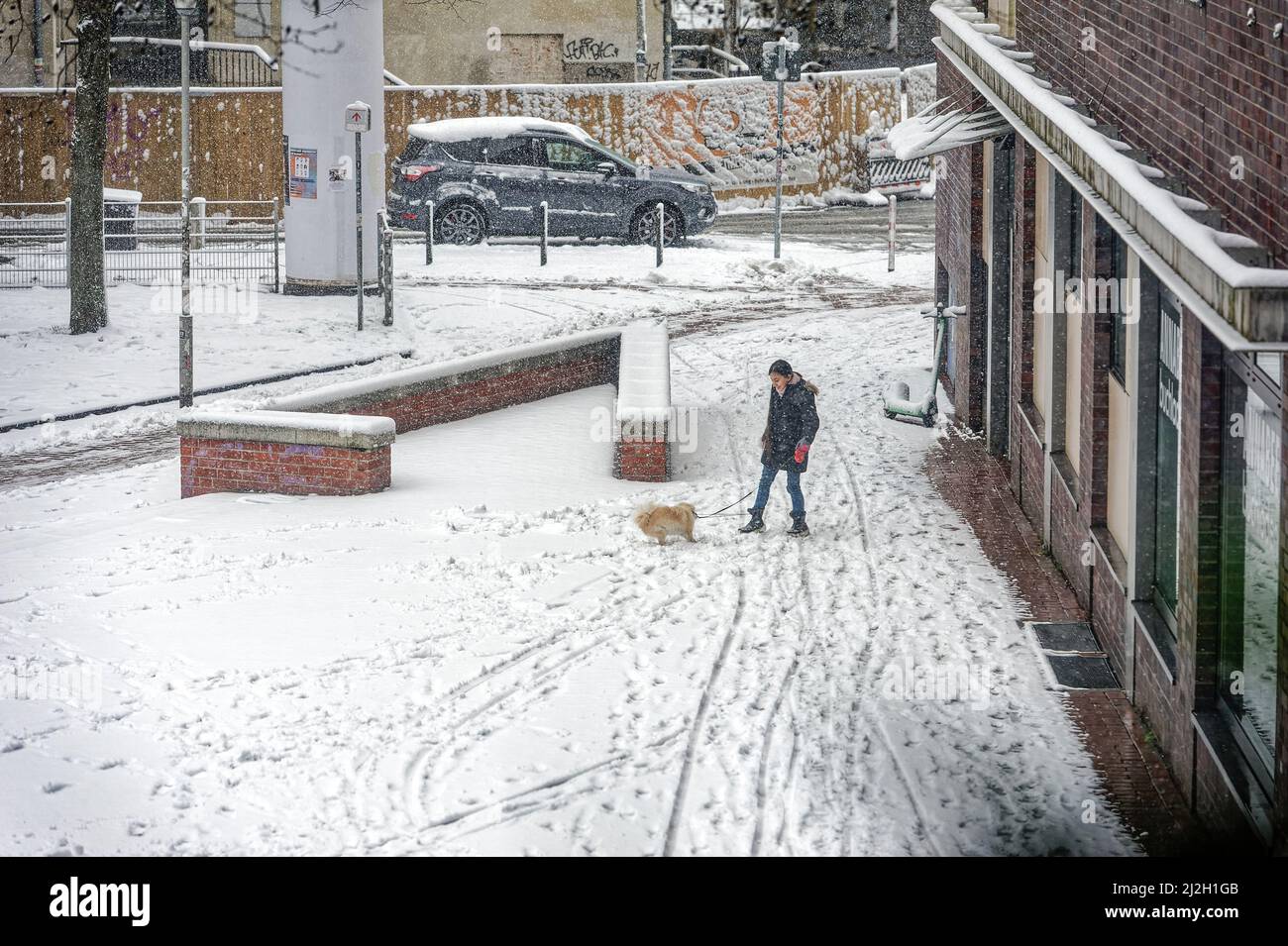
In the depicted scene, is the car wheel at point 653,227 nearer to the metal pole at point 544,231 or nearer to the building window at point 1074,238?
the metal pole at point 544,231

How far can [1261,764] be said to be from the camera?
7273 millimetres

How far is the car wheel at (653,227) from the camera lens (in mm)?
27719

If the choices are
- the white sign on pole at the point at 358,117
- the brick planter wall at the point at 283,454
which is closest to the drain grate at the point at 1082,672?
the brick planter wall at the point at 283,454

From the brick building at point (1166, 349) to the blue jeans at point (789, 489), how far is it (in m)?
1.71

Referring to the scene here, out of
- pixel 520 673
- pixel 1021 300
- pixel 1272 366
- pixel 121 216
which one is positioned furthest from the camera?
pixel 121 216

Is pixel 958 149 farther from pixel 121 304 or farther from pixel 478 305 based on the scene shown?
pixel 121 304

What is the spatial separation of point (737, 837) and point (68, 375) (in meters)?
13.0

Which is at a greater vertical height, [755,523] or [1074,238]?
[1074,238]

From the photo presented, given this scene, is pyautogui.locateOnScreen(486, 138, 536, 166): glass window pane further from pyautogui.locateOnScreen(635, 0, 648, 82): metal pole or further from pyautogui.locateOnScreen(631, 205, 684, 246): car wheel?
pyautogui.locateOnScreen(635, 0, 648, 82): metal pole

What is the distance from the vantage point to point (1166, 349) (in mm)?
9281

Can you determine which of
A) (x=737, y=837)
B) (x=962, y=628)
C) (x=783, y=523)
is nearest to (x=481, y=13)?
(x=783, y=523)

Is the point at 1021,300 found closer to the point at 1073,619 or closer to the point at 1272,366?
the point at 1073,619

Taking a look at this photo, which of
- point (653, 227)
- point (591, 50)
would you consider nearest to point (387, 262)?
point (653, 227)

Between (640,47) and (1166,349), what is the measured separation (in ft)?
106
